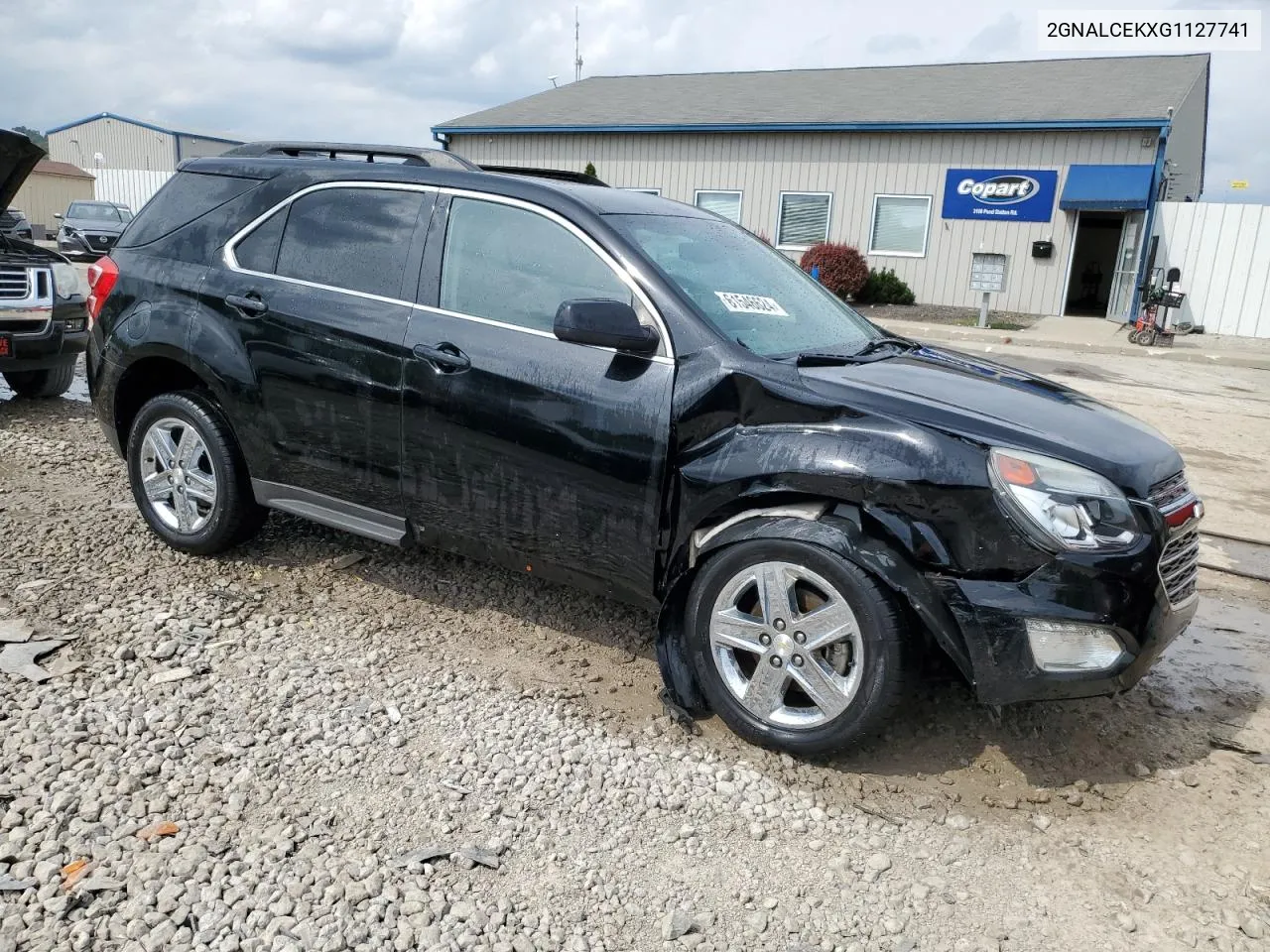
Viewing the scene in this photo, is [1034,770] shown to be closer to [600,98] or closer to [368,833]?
[368,833]

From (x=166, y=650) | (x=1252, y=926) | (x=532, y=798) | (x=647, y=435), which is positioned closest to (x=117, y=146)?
(x=166, y=650)

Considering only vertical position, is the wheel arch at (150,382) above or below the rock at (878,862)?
above

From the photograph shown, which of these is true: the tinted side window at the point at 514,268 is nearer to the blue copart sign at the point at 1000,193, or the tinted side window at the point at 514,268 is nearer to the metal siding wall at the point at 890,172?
the metal siding wall at the point at 890,172

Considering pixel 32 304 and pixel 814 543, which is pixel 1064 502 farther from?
pixel 32 304

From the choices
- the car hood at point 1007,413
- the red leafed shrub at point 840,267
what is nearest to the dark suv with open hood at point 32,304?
the car hood at point 1007,413

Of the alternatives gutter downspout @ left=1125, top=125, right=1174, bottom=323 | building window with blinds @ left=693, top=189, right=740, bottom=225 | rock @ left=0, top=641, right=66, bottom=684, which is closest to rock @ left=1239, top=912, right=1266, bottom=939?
rock @ left=0, top=641, right=66, bottom=684

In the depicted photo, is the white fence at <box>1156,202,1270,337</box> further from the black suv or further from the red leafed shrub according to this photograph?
the black suv

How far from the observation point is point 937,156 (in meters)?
21.7

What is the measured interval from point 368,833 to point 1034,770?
2.16m

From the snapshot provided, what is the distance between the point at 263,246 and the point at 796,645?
2.90 metres

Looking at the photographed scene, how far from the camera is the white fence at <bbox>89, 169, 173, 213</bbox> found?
146ft

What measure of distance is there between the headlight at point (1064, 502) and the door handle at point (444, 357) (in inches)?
75.3

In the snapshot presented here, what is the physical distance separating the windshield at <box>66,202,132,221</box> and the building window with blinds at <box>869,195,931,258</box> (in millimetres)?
20178

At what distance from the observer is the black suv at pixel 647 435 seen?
3.01 meters
